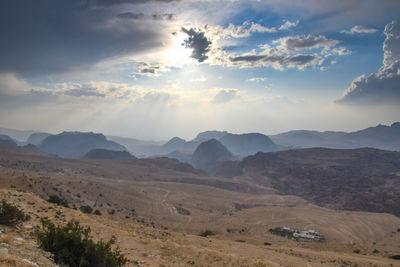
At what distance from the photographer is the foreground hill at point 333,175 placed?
92.2 metres

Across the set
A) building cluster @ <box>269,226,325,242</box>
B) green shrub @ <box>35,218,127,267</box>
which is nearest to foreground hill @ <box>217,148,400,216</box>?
building cluster @ <box>269,226,325,242</box>

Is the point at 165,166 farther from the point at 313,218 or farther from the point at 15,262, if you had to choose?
the point at 15,262

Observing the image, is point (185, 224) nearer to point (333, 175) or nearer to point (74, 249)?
point (74, 249)

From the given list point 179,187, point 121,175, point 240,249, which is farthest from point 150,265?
point 121,175

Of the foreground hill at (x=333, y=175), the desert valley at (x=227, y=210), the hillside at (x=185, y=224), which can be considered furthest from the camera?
the foreground hill at (x=333, y=175)

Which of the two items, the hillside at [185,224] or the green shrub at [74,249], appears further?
the hillside at [185,224]

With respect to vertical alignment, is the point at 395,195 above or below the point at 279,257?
below

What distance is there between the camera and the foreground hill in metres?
92.2

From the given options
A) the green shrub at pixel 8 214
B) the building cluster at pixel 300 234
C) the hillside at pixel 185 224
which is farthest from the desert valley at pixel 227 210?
the building cluster at pixel 300 234

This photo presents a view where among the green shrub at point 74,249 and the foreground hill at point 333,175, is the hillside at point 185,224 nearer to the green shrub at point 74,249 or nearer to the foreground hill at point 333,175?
the green shrub at point 74,249

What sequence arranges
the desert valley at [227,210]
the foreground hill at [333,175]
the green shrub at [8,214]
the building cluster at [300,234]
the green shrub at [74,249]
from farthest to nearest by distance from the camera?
1. the foreground hill at [333,175]
2. the building cluster at [300,234]
3. the desert valley at [227,210]
4. the green shrub at [8,214]
5. the green shrub at [74,249]

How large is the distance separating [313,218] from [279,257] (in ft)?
142

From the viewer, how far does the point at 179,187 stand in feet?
276

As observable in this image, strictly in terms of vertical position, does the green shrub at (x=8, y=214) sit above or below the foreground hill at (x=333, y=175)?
above
